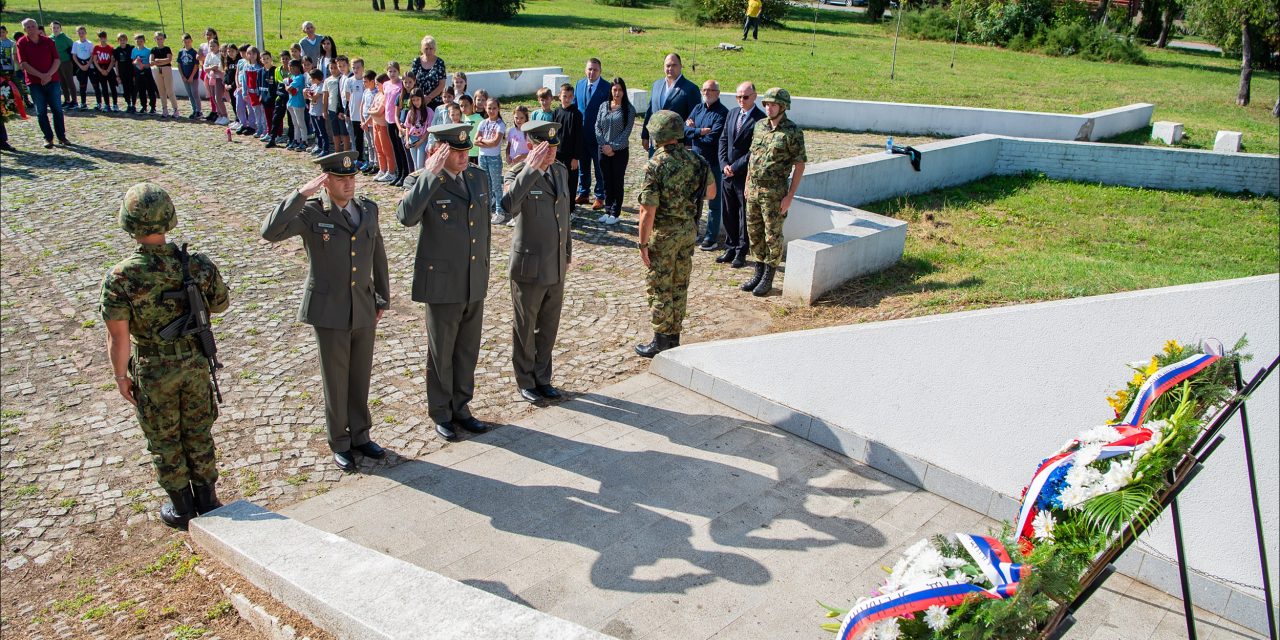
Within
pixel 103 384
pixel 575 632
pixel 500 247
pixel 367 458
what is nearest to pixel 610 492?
pixel 367 458

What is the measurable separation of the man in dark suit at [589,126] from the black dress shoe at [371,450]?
5972 millimetres

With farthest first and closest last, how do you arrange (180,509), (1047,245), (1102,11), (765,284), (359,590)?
(1102,11)
(1047,245)
(765,284)
(180,509)
(359,590)

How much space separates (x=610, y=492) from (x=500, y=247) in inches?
207

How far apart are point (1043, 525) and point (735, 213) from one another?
6.93m

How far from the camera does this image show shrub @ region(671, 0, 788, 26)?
1299 inches

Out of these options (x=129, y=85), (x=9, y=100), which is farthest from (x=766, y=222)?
(x=129, y=85)

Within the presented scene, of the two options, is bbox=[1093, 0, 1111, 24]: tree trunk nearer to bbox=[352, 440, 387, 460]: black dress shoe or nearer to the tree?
the tree

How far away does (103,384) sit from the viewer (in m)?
6.85

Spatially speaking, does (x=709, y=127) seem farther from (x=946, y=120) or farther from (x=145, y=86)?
(x=145, y=86)

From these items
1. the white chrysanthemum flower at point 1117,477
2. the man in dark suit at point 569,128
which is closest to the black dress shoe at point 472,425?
the white chrysanthemum flower at point 1117,477

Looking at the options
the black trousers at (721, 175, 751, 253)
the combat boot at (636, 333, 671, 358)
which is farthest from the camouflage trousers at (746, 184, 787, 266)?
the combat boot at (636, 333, 671, 358)

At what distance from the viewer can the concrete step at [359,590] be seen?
340 centimetres

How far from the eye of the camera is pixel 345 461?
5.68 meters

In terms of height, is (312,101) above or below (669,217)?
above
